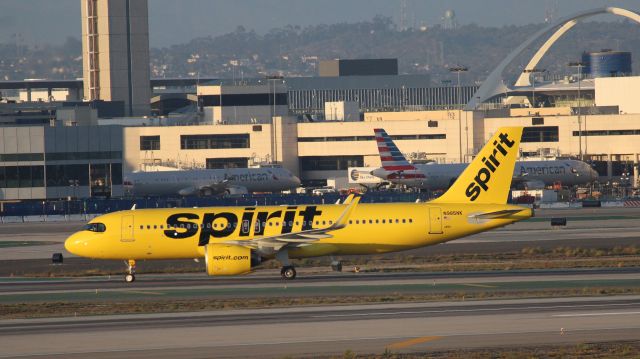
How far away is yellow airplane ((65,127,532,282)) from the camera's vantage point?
201ft

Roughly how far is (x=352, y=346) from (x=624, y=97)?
165760 millimetres

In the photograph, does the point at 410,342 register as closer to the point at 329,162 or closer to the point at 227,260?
the point at 227,260

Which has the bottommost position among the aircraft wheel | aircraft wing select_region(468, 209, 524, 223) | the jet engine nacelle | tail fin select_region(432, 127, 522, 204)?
the aircraft wheel

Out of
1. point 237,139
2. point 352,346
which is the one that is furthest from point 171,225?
point 237,139

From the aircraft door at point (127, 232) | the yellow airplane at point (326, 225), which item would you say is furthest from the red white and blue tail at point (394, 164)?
the aircraft door at point (127, 232)

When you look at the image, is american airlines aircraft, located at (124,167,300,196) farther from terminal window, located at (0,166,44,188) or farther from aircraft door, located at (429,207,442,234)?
aircraft door, located at (429,207,442,234)

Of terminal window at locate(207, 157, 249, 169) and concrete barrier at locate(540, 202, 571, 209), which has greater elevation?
terminal window at locate(207, 157, 249, 169)

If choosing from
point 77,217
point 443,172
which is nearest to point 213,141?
point 443,172

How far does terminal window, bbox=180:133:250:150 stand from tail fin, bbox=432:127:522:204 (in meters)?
111

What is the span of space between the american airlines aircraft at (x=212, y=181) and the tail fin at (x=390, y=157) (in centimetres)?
1333

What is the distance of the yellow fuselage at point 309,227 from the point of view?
6138cm

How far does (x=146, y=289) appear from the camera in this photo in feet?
189

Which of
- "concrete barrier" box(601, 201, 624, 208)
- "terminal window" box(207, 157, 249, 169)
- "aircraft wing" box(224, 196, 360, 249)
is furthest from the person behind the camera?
"terminal window" box(207, 157, 249, 169)

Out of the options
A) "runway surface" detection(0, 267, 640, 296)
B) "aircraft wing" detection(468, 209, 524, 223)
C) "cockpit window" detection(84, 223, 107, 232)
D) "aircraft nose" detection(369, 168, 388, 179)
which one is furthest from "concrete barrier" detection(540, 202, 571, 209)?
"cockpit window" detection(84, 223, 107, 232)
